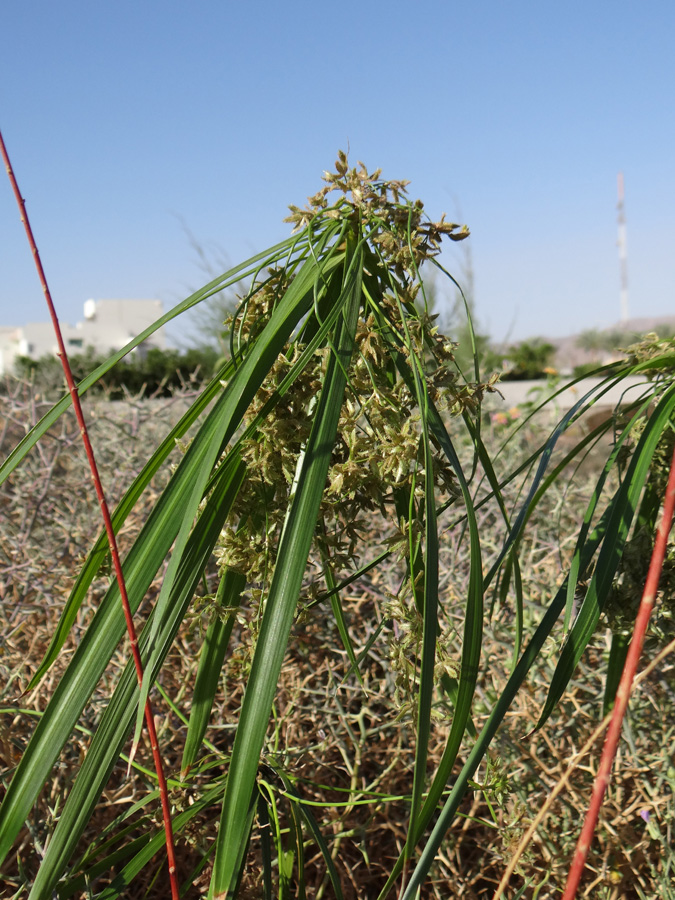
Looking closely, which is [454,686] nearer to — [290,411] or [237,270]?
[290,411]

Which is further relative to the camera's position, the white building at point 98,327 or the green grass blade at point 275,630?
the white building at point 98,327

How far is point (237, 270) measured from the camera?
0.60 meters

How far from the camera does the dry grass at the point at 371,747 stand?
0.94 metres

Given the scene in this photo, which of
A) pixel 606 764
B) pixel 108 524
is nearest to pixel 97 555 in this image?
pixel 108 524

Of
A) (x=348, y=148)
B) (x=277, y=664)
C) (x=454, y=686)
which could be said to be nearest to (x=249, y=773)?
Result: (x=277, y=664)

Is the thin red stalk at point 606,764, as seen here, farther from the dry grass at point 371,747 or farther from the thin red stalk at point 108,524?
the dry grass at point 371,747

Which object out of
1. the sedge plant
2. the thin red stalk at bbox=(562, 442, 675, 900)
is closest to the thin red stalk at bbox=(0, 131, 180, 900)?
the sedge plant

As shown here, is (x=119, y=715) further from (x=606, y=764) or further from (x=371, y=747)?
(x=371, y=747)

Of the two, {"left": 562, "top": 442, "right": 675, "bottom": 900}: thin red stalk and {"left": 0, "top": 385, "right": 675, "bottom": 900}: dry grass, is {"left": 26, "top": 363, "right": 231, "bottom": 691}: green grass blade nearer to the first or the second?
{"left": 0, "top": 385, "right": 675, "bottom": 900}: dry grass

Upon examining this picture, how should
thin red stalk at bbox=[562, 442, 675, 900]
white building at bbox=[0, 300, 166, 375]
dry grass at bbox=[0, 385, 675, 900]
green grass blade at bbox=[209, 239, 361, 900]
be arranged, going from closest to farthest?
thin red stalk at bbox=[562, 442, 675, 900] < green grass blade at bbox=[209, 239, 361, 900] < dry grass at bbox=[0, 385, 675, 900] < white building at bbox=[0, 300, 166, 375]

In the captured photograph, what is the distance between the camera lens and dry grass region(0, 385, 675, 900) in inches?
37.0

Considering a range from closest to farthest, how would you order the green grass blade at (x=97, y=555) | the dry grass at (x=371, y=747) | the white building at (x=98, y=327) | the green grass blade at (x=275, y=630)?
the green grass blade at (x=275, y=630) < the green grass blade at (x=97, y=555) < the dry grass at (x=371, y=747) < the white building at (x=98, y=327)

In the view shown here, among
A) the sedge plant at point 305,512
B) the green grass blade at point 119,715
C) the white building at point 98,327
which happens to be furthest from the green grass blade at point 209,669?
the white building at point 98,327

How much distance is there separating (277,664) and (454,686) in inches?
8.1
